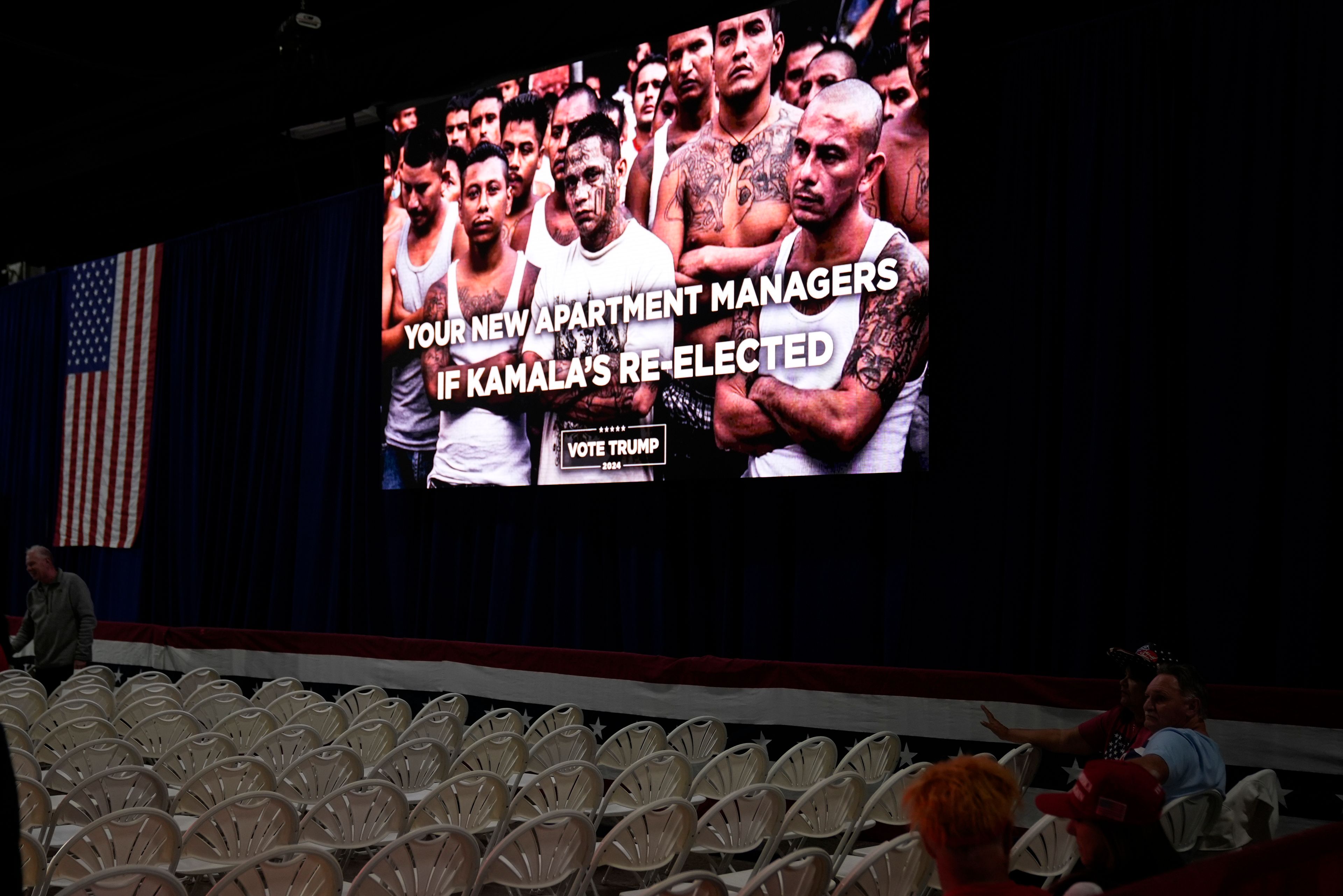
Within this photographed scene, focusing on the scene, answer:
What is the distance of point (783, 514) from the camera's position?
7.57 m

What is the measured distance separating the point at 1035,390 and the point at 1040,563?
988 millimetres

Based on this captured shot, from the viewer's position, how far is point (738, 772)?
4902 mm

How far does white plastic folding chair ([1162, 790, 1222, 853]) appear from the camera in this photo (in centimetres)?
363

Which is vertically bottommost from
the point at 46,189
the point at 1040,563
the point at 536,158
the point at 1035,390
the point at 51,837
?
the point at 51,837

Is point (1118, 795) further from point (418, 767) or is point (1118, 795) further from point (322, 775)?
point (418, 767)

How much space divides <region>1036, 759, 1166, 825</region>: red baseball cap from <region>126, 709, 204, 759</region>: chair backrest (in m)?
4.37

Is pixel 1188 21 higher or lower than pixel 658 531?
higher

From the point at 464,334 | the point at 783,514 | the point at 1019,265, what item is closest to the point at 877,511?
the point at 783,514

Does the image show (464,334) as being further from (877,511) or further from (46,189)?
(46,189)

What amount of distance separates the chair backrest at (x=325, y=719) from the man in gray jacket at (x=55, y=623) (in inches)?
113

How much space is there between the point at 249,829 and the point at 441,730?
83.4 inches

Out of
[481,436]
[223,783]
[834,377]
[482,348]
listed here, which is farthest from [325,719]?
[834,377]

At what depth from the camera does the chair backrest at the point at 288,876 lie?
2.82 metres

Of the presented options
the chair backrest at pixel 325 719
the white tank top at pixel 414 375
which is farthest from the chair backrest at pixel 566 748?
the white tank top at pixel 414 375
